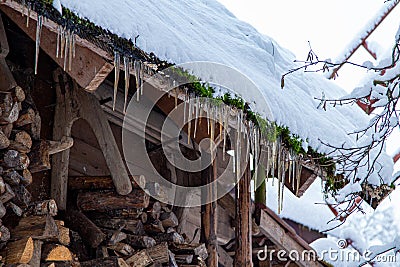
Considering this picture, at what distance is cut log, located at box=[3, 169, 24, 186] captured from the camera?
14.3 feet

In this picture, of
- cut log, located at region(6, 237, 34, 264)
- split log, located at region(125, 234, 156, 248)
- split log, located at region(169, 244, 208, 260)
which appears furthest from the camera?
split log, located at region(169, 244, 208, 260)

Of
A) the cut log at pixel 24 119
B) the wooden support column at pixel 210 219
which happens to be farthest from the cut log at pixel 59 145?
the wooden support column at pixel 210 219

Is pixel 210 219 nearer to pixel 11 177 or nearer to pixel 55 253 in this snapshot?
pixel 55 253

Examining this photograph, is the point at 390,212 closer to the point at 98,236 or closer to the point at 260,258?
the point at 260,258

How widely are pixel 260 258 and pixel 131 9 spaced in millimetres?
3994

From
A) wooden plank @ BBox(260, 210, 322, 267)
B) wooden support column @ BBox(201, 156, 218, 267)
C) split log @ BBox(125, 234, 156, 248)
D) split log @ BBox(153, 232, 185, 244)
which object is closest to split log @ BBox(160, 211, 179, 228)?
split log @ BBox(153, 232, 185, 244)

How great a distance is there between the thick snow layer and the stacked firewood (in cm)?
111

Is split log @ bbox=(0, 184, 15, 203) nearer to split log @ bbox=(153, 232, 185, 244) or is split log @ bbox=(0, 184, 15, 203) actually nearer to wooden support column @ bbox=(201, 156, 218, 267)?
split log @ bbox=(153, 232, 185, 244)

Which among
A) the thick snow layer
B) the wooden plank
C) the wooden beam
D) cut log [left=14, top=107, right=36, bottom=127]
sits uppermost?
the thick snow layer

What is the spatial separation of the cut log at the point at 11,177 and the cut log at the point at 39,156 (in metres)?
0.20

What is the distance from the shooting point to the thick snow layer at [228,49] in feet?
13.8

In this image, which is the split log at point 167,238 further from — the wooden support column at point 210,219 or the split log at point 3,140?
the split log at point 3,140

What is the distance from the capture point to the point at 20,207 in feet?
14.9

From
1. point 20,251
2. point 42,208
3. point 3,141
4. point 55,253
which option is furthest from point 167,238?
point 3,141
